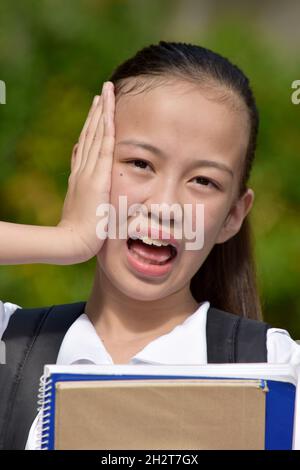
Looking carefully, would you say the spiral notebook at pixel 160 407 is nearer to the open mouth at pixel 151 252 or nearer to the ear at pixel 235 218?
the open mouth at pixel 151 252

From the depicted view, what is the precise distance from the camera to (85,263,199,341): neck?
1.28m

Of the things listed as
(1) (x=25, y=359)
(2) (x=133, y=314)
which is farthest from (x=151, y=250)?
(1) (x=25, y=359)

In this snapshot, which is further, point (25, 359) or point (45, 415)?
point (25, 359)

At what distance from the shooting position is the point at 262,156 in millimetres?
2193

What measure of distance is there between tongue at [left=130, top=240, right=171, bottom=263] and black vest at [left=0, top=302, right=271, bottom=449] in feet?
0.40

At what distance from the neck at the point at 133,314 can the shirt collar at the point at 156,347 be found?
0.03 m

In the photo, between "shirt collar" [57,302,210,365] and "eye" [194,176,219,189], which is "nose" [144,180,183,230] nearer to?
"eye" [194,176,219,189]

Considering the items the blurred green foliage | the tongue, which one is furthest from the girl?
the blurred green foliage

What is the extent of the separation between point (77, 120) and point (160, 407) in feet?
4.06

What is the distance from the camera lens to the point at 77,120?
2123 mm

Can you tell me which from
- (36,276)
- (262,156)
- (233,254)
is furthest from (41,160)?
(233,254)

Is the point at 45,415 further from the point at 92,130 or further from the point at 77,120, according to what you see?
the point at 77,120

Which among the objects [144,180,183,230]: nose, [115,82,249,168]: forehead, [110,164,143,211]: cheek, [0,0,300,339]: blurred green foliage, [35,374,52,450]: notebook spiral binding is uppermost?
[0,0,300,339]: blurred green foliage

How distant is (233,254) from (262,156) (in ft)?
2.68
